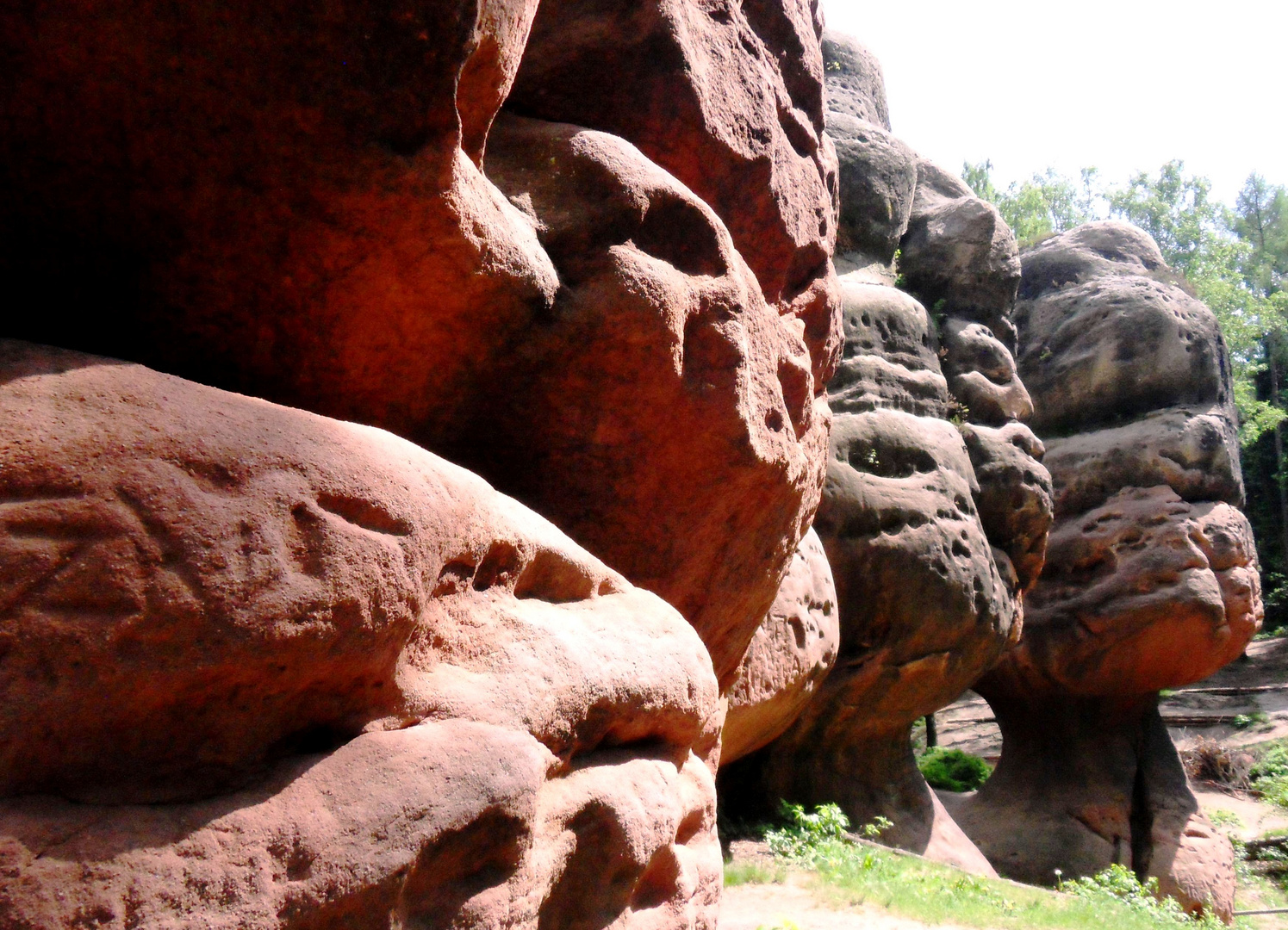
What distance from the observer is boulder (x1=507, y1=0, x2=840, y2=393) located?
3.61m

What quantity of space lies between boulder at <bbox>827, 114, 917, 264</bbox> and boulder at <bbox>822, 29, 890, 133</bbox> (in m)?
0.55

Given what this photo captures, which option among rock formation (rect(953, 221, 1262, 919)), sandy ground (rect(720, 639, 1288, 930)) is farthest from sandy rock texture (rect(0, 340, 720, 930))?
sandy ground (rect(720, 639, 1288, 930))

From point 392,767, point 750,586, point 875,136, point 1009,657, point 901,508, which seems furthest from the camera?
→ point 1009,657

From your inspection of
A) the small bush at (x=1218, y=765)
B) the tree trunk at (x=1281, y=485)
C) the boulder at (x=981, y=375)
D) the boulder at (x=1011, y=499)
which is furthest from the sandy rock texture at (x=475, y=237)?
the tree trunk at (x=1281, y=485)

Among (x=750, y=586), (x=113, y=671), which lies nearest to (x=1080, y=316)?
(x=750, y=586)

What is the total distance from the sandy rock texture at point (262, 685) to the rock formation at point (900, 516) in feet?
19.8

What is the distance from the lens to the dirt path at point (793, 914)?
15.6ft

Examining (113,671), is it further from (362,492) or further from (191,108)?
(191,108)

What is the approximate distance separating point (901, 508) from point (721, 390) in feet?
17.8

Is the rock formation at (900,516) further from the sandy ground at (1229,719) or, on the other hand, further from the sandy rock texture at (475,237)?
the sandy ground at (1229,719)

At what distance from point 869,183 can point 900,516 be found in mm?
3587

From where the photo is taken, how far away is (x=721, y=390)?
325 cm

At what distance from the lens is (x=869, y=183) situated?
9656 mm

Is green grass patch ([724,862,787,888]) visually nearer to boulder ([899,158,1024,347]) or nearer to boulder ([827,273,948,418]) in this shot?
boulder ([827,273,948,418])
